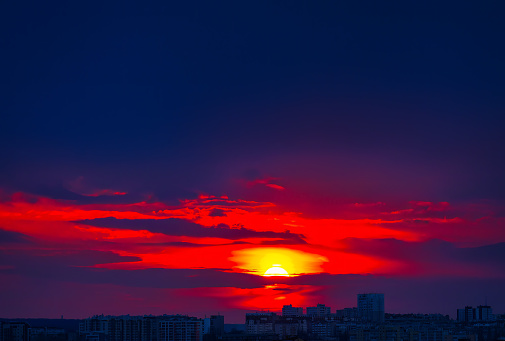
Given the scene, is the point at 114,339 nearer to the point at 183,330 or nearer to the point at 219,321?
the point at 183,330

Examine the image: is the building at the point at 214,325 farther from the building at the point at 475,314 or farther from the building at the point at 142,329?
the building at the point at 475,314

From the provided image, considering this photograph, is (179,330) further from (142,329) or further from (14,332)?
(14,332)

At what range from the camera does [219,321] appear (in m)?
54.6

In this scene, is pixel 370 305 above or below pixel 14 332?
above

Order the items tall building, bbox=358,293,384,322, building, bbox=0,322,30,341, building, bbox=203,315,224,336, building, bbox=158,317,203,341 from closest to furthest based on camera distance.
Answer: building, bbox=0,322,30,341 < building, bbox=158,317,203,341 < building, bbox=203,315,224,336 < tall building, bbox=358,293,384,322

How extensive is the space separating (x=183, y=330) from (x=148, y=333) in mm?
2128

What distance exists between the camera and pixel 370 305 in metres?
62.8

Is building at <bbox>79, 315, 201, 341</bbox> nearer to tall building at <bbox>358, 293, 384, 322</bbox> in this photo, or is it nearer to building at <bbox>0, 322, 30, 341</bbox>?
building at <bbox>0, 322, 30, 341</bbox>

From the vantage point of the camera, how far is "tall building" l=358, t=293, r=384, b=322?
2418 inches

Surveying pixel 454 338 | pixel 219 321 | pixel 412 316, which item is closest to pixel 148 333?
pixel 219 321

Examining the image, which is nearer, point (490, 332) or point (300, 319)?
point (490, 332)

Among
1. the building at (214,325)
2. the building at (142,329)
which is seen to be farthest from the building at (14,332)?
the building at (214,325)

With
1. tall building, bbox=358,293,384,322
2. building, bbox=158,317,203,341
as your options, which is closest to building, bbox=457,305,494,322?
tall building, bbox=358,293,384,322

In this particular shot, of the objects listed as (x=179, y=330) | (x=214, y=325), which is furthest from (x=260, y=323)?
(x=179, y=330)
